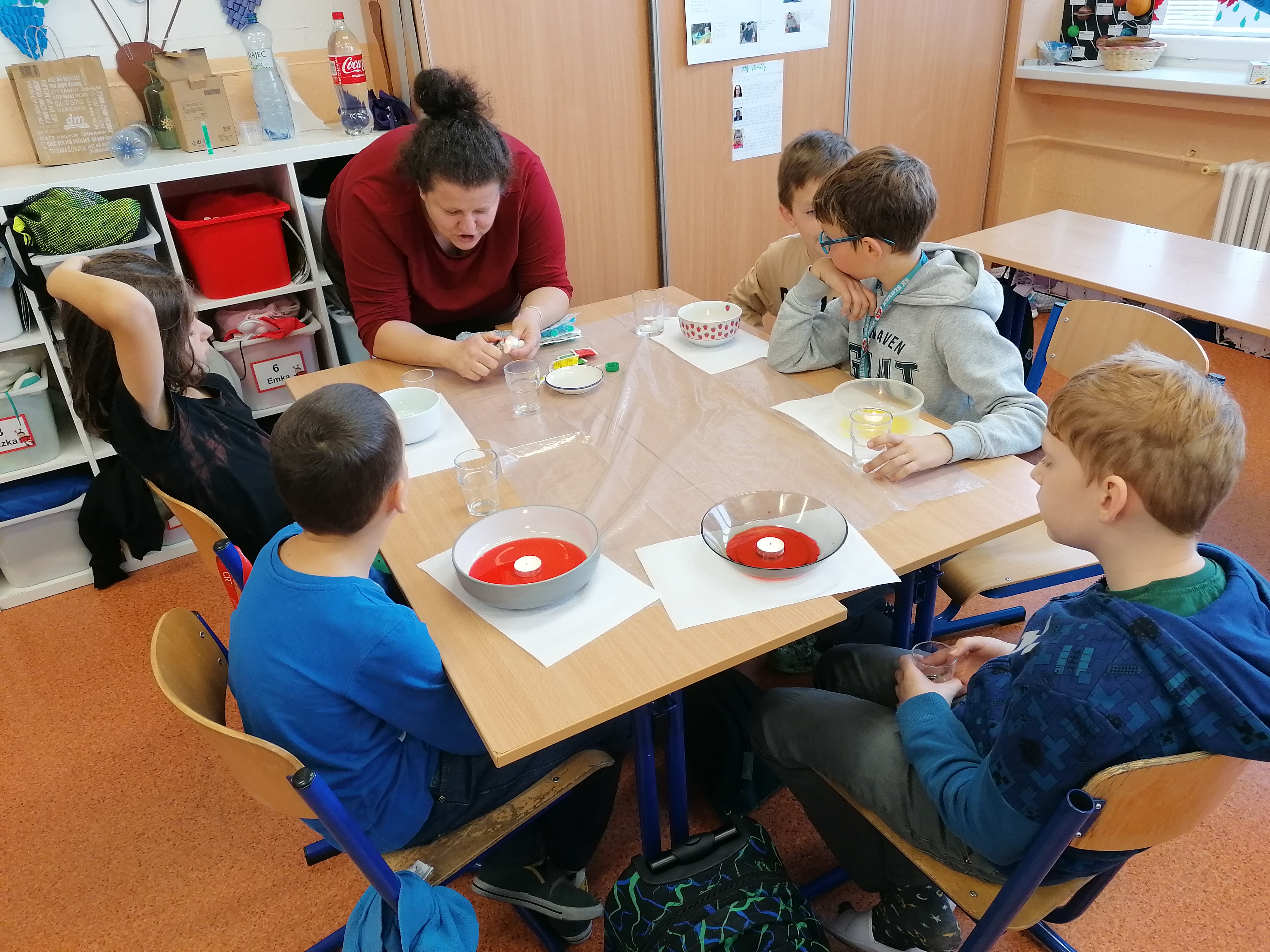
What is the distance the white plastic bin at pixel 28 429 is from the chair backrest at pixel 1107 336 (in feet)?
8.55

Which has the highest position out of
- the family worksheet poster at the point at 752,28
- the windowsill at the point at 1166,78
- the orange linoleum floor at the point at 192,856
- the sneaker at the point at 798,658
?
the family worksheet poster at the point at 752,28

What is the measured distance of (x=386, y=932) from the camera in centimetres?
117

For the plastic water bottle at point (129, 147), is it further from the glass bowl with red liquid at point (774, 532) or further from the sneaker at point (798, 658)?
the sneaker at point (798, 658)

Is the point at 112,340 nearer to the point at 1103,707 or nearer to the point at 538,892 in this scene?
the point at 538,892

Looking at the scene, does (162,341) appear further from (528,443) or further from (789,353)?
(789,353)

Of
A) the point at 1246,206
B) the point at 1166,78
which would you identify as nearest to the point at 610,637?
the point at 1246,206

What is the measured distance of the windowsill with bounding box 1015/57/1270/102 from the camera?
3.11 meters

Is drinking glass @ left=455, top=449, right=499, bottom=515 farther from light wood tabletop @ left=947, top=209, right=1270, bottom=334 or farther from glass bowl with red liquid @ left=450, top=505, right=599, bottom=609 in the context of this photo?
light wood tabletop @ left=947, top=209, right=1270, bottom=334

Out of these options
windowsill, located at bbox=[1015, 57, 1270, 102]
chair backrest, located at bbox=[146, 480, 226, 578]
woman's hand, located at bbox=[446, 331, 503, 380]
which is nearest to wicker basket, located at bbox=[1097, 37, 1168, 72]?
windowsill, located at bbox=[1015, 57, 1270, 102]

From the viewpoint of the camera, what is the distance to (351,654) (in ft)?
3.57

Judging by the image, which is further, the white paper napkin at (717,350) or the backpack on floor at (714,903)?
the white paper napkin at (717,350)

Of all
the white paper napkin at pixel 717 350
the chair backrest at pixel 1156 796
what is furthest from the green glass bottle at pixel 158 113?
the chair backrest at pixel 1156 796

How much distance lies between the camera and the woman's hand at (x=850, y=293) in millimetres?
1723

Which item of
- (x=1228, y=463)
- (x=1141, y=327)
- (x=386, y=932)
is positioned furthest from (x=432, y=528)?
(x=1141, y=327)
